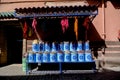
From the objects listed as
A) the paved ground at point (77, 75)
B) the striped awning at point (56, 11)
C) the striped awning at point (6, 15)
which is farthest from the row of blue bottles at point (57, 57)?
the striped awning at point (6, 15)

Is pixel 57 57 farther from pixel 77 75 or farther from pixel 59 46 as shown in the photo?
pixel 77 75

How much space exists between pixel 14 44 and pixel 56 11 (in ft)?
21.5

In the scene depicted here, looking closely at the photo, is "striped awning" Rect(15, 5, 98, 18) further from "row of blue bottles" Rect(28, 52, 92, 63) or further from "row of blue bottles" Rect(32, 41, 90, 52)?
"row of blue bottles" Rect(28, 52, 92, 63)

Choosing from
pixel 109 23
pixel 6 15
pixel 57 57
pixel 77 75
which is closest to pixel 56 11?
pixel 57 57

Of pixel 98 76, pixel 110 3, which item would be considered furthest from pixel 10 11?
pixel 98 76

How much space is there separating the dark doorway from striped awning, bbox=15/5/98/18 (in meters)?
5.17

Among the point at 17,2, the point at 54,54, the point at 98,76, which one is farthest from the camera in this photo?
the point at 17,2

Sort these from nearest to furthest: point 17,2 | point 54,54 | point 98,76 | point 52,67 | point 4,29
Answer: point 98,76, point 54,54, point 52,67, point 17,2, point 4,29

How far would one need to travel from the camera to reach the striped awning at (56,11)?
15.2 metres

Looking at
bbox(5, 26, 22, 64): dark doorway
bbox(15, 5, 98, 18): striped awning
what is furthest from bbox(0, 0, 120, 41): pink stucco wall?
bbox(5, 26, 22, 64): dark doorway

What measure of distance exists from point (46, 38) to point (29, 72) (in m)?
2.74

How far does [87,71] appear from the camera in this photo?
15.9 meters

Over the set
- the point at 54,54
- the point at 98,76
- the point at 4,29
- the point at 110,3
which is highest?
the point at 110,3

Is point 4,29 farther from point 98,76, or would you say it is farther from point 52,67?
point 98,76
